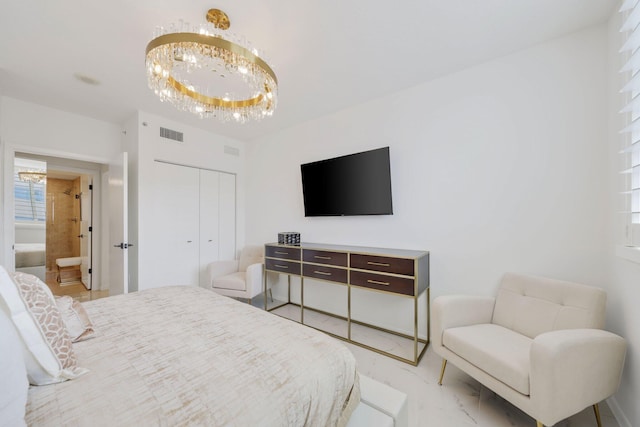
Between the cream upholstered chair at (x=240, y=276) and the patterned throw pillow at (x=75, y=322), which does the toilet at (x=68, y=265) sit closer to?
Answer: the cream upholstered chair at (x=240, y=276)

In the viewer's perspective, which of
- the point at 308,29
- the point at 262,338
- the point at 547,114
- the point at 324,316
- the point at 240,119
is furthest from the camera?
the point at 324,316

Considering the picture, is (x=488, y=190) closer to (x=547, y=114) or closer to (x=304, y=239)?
(x=547, y=114)

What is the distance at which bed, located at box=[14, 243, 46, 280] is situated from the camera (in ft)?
11.1

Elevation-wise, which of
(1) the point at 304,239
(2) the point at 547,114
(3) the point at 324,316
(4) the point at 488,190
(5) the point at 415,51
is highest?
(5) the point at 415,51

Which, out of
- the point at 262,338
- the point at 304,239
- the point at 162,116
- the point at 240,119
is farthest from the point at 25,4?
the point at 304,239

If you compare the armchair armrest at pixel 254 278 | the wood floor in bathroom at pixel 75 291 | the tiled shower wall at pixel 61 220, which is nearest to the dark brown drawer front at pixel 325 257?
the armchair armrest at pixel 254 278

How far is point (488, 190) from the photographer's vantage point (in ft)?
7.14

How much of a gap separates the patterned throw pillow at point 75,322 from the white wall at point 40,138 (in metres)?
2.47

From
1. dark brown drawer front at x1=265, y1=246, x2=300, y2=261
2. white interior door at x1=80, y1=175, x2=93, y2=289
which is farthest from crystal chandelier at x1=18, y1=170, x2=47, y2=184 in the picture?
dark brown drawer front at x1=265, y1=246, x2=300, y2=261

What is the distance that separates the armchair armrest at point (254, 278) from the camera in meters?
3.10

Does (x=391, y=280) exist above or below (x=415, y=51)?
below

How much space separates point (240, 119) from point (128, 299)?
1637 mm

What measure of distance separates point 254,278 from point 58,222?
5.92m

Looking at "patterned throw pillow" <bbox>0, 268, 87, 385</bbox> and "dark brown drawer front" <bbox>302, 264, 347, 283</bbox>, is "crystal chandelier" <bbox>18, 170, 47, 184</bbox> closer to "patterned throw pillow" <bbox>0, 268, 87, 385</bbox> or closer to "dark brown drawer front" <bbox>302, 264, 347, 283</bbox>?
"patterned throw pillow" <bbox>0, 268, 87, 385</bbox>
